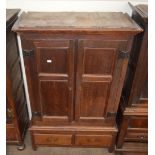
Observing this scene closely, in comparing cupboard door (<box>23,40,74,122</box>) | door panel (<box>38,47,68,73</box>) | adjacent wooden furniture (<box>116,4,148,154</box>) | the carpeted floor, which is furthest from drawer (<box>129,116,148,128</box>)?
door panel (<box>38,47,68,73</box>)

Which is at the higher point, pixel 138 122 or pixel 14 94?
pixel 14 94

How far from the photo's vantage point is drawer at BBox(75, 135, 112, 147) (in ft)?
5.86

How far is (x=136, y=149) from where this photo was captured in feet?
6.21

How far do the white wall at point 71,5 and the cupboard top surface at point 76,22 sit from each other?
0.27 feet

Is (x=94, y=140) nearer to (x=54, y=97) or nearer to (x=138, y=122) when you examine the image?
(x=138, y=122)

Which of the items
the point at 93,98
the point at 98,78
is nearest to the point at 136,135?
the point at 93,98

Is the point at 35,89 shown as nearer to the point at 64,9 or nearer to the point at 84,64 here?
the point at 84,64

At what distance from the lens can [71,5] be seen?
157 centimetres

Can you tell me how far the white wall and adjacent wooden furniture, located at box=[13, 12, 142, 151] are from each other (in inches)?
3.5

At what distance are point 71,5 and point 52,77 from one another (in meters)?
0.60

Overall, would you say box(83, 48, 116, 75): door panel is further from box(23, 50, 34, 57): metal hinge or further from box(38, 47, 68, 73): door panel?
box(23, 50, 34, 57): metal hinge

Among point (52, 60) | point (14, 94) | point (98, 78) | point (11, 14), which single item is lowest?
point (14, 94)

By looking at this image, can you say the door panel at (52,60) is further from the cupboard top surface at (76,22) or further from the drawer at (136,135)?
the drawer at (136,135)

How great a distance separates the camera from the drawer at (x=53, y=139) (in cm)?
179
